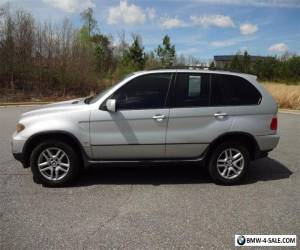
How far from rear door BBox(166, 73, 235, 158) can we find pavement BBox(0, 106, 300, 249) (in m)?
0.64

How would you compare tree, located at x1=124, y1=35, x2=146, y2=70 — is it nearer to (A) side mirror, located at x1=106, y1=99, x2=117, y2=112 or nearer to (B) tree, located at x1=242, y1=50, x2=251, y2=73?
(A) side mirror, located at x1=106, y1=99, x2=117, y2=112

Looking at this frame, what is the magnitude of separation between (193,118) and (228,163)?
97 cm

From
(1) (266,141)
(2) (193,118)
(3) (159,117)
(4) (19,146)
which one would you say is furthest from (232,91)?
(4) (19,146)

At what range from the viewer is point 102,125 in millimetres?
5188

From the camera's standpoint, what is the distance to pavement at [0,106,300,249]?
12.3 ft

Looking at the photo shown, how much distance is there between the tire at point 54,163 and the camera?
5.20 metres

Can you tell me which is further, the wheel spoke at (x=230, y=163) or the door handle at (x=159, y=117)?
the wheel spoke at (x=230, y=163)

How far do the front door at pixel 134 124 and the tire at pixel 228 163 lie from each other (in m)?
0.88

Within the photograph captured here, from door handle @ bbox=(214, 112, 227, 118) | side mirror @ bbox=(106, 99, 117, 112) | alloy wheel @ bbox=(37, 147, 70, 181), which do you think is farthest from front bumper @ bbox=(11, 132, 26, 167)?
door handle @ bbox=(214, 112, 227, 118)

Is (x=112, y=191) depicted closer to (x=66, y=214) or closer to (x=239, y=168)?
(x=66, y=214)

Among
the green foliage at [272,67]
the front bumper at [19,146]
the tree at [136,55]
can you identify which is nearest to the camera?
the front bumper at [19,146]

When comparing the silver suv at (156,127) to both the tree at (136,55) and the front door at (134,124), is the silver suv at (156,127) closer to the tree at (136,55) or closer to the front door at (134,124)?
the front door at (134,124)

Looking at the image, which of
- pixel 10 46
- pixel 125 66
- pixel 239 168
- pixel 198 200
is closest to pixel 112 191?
pixel 198 200

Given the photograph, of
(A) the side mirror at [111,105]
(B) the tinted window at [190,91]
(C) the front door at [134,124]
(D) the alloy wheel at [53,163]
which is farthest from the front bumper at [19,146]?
(B) the tinted window at [190,91]
